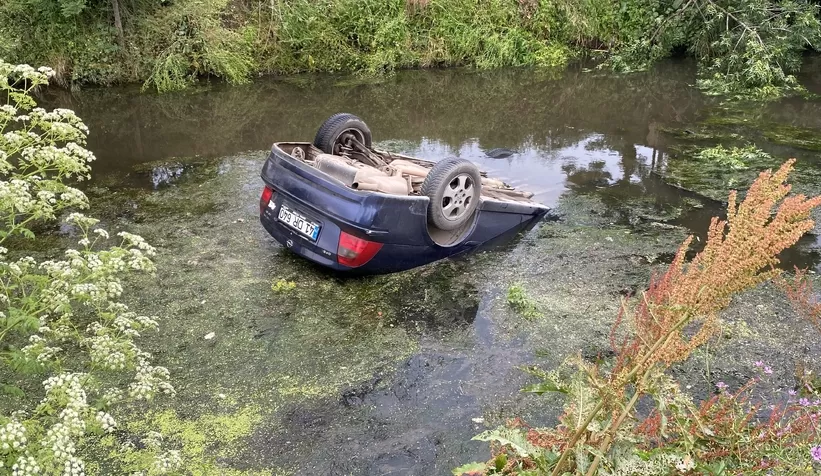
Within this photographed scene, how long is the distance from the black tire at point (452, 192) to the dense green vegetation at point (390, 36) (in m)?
7.87

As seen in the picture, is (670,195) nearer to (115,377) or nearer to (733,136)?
(733,136)

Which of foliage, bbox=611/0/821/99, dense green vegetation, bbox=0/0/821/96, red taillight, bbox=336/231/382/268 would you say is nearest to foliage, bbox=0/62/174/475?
red taillight, bbox=336/231/382/268

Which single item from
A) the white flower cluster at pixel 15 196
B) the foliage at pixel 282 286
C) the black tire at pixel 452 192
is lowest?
the foliage at pixel 282 286

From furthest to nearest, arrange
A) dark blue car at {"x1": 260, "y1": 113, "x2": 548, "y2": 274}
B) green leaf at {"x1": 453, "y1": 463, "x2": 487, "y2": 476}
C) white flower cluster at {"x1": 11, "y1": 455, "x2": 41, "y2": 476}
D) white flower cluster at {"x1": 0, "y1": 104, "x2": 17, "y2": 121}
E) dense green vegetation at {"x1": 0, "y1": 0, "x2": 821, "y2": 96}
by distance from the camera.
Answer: dense green vegetation at {"x1": 0, "y1": 0, "x2": 821, "y2": 96} → dark blue car at {"x1": 260, "y1": 113, "x2": 548, "y2": 274} → white flower cluster at {"x1": 0, "y1": 104, "x2": 17, "y2": 121} → green leaf at {"x1": 453, "y1": 463, "x2": 487, "y2": 476} → white flower cluster at {"x1": 11, "y1": 455, "x2": 41, "y2": 476}

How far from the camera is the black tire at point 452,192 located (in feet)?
15.1

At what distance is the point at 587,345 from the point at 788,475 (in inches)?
77.8

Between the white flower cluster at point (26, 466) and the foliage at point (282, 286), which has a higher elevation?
the white flower cluster at point (26, 466)

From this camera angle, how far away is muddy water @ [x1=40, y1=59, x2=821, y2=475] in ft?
11.3

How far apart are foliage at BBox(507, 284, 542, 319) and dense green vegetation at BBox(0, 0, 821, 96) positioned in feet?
27.3

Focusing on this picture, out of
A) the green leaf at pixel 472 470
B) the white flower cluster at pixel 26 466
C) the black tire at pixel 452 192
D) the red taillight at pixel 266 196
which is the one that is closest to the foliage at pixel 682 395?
the green leaf at pixel 472 470

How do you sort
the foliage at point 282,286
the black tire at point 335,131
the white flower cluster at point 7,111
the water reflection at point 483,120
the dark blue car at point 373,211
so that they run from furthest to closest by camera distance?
the water reflection at point 483,120 < the black tire at point 335,131 < the foliage at point 282,286 < the dark blue car at point 373,211 < the white flower cluster at point 7,111

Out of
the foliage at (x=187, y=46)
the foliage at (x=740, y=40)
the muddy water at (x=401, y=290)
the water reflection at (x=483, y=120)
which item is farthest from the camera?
the foliage at (x=187, y=46)

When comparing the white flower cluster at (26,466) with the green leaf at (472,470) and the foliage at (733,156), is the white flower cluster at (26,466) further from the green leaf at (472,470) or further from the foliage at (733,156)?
the foliage at (733,156)

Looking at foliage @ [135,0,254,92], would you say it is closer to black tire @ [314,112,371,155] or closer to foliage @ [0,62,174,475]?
black tire @ [314,112,371,155]
